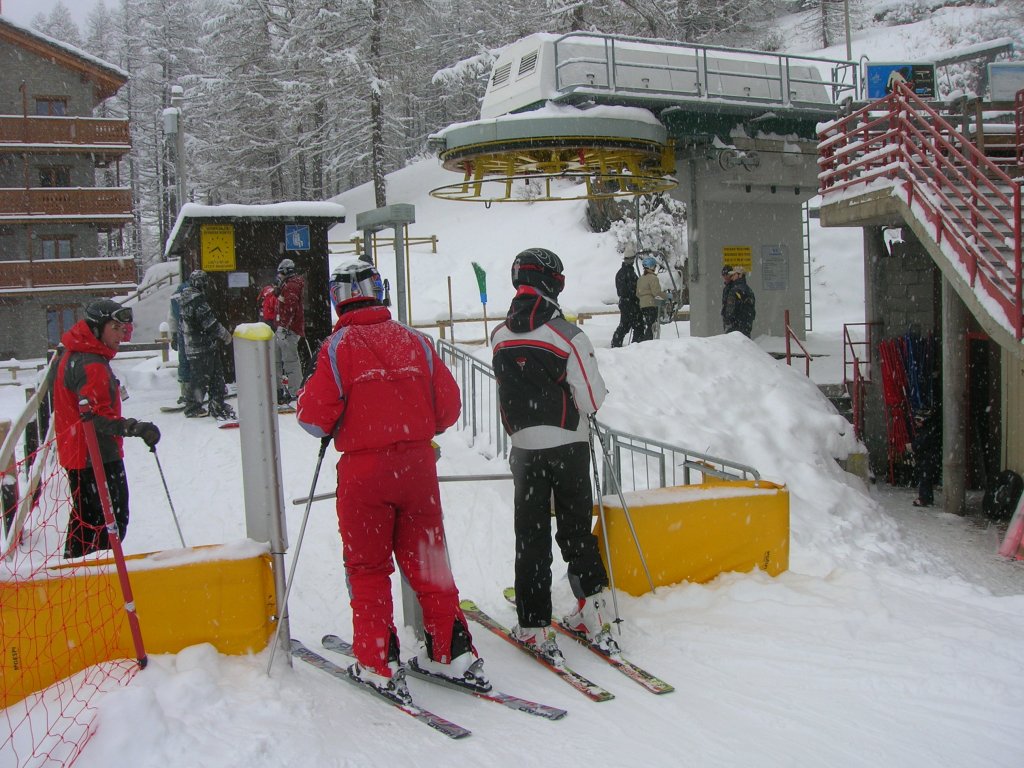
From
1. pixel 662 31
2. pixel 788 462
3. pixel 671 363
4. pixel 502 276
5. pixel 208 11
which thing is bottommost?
pixel 788 462

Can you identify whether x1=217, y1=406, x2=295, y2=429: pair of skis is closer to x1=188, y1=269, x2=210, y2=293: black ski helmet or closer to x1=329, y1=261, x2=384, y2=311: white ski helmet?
x1=188, y1=269, x2=210, y2=293: black ski helmet

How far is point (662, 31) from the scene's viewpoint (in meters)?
31.5

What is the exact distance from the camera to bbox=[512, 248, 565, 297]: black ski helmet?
4.53m

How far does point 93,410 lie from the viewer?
502 cm

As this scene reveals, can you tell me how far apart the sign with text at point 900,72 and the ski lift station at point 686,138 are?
452 mm

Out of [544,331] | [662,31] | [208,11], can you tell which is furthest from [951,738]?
[208,11]

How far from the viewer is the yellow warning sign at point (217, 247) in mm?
12453

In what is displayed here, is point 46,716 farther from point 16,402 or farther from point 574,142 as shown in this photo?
point 16,402

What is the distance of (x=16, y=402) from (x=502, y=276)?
1805 centimetres

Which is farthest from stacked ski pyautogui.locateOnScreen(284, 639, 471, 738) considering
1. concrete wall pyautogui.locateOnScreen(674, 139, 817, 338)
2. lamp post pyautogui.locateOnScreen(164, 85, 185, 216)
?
lamp post pyautogui.locateOnScreen(164, 85, 185, 216)

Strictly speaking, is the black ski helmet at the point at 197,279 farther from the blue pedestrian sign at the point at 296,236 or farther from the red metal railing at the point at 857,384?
the red metal railing at the point at 857,384

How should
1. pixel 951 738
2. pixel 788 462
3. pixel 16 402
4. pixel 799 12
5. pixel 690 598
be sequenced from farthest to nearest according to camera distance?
pixel 799 12, pixel 16 402, pixel 788 462, pixel 690 598, pixel 951 738

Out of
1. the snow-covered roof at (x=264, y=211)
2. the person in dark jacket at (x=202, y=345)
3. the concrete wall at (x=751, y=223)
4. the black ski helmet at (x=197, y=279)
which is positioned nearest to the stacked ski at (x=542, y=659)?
the person in dark jacket at (x=202, y=345)

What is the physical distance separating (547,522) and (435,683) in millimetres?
948
